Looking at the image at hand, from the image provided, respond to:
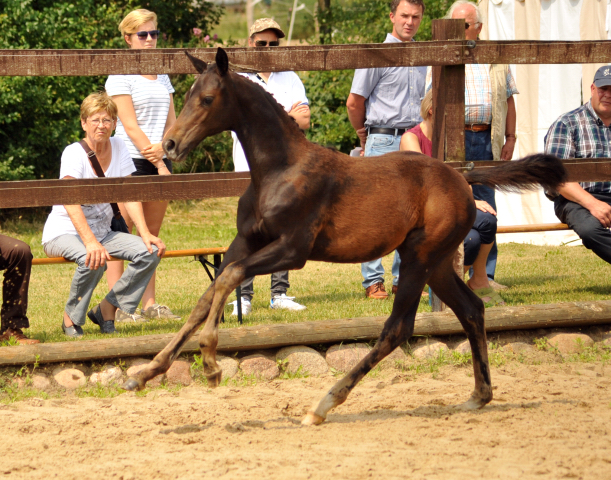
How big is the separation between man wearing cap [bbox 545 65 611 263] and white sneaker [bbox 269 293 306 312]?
242 centimetres

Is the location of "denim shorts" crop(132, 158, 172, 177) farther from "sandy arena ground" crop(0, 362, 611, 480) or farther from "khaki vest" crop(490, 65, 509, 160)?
"khaki vest" crop(490, 65, 509, 160)

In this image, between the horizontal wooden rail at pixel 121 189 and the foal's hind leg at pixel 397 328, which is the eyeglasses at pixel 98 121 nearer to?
the horizontal wooden rail at pixel 121 189

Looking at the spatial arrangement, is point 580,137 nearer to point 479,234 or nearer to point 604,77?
point 604,77

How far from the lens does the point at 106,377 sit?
16.2 feet

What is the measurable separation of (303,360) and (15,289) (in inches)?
79.2

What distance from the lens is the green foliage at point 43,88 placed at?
1173 centimetres

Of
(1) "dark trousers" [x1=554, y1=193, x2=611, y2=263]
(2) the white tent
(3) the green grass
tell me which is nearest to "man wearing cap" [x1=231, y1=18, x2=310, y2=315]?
(3) the green grass

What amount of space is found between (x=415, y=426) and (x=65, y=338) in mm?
2675

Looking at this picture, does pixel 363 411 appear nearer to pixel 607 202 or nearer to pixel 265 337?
pixel 265 337

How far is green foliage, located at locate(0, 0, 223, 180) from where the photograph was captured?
1173 cm

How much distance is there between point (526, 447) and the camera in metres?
3.70

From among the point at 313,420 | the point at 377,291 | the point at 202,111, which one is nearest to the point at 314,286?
the point at 377,291

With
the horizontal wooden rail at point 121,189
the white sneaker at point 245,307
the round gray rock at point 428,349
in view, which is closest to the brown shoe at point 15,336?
the horizontal wooden rail at point 121,189

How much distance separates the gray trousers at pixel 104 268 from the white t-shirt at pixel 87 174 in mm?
81
